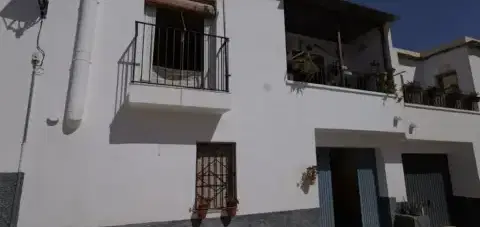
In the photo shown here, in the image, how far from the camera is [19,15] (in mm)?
5488

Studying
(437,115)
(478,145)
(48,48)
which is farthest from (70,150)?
(478,145)

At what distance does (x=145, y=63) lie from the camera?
6449mm

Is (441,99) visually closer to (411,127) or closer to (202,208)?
(411,127)

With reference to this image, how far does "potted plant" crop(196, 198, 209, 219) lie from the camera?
19.3 feet

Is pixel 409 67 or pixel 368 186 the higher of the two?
pixel 409 67

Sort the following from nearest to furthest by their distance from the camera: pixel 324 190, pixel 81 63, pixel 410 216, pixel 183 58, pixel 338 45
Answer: pixel 81 63 < pixel 183 58 < pixel 324 190 < pixel 410 216 < pixel 338 45

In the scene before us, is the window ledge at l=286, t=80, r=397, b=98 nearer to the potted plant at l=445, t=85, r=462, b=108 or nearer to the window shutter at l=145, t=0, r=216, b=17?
the window shutter at l=145, t=0, r=216, b=17

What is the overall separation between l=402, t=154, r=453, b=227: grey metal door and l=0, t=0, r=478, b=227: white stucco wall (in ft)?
15.2

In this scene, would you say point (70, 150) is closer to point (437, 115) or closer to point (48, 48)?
point (48, 48)

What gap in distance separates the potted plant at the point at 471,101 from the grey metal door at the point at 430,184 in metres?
2.12

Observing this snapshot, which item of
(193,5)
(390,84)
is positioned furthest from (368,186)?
(193,5)

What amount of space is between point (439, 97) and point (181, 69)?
31.7ft

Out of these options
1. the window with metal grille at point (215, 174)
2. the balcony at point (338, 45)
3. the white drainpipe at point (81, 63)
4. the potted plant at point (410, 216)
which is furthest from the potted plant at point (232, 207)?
the potted plant at point (410, 216)

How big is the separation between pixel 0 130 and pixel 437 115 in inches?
476
